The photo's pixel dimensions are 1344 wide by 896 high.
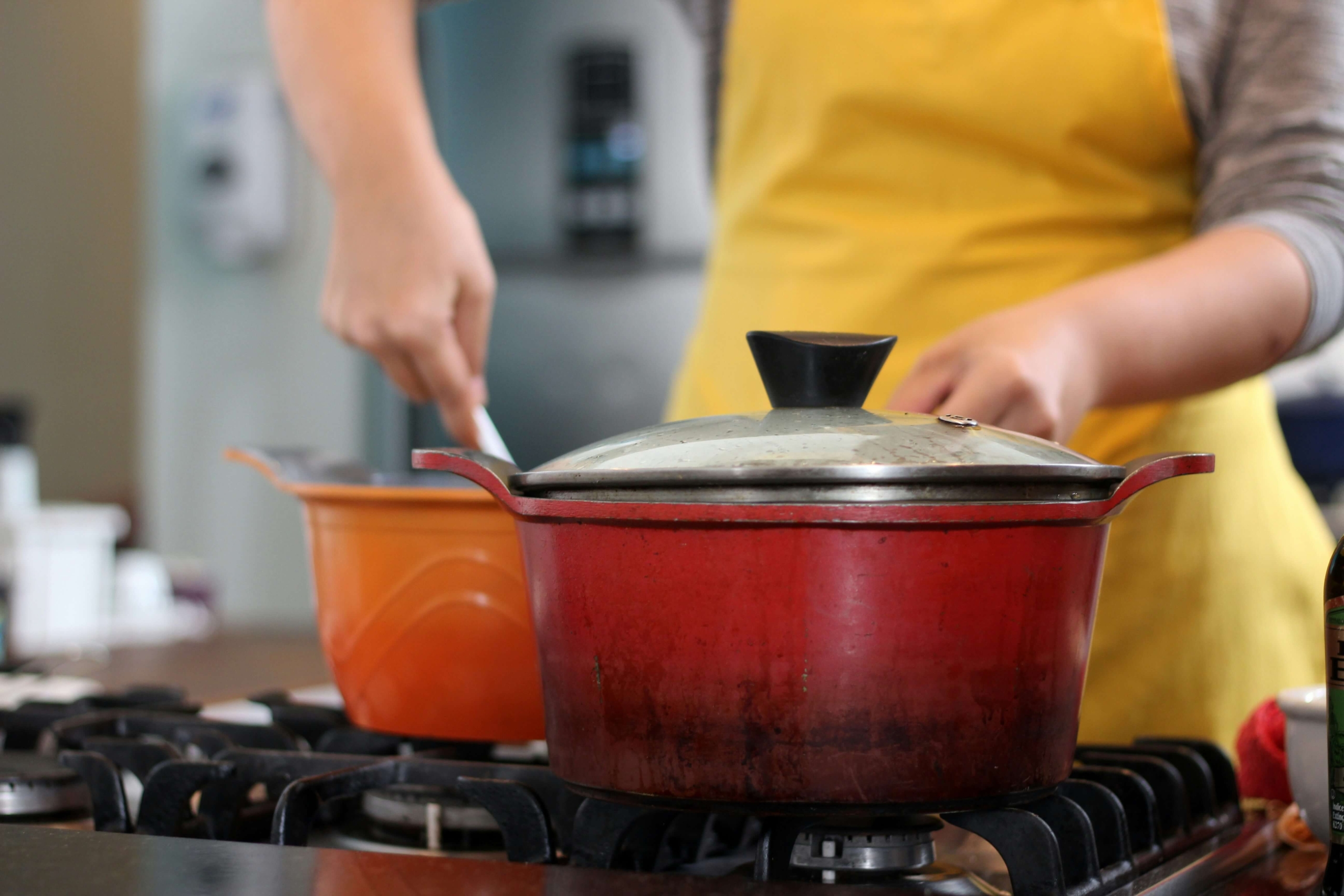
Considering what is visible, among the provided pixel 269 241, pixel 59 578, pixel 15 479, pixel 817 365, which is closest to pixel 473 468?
pixel 817 365

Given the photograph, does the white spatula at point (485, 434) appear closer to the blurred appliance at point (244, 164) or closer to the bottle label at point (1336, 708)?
the bottle label at point (1336, 708)

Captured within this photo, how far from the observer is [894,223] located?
95cm

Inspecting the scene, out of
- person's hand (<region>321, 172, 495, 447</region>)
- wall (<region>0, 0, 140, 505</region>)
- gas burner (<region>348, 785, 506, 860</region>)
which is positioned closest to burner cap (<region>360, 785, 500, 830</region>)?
gas burner (<region>348, 785, 506, 860</region>)

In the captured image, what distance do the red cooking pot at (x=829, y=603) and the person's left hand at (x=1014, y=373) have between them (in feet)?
0.46

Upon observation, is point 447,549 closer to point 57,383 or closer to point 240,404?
point 240,404

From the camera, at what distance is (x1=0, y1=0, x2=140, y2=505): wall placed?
418 centimetres

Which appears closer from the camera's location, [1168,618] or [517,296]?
[1168,618]

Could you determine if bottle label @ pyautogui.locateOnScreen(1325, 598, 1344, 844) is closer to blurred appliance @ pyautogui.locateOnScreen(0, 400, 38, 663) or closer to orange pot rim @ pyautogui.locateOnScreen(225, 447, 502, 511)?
orange pot rim @ pyautogui.locateOnScreen(225, 447, 502, 511)

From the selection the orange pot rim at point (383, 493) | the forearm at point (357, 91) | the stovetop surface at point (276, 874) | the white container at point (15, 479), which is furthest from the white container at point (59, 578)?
the stovetop surface at point (276, 874)

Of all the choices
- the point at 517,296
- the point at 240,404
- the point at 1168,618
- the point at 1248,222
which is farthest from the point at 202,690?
the point at 240,404

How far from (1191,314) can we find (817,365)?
0.33m

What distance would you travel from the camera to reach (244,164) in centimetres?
275

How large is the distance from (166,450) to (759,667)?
8.94 feet

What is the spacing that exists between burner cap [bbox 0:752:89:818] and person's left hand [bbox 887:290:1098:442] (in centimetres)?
43
